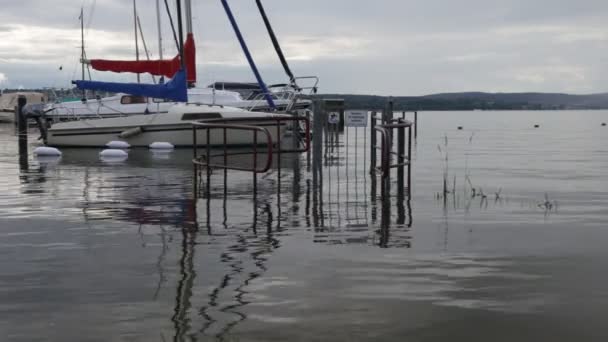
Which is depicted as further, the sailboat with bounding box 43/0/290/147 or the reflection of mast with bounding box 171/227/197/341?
the sailboat with bounding box 43/0/290/147

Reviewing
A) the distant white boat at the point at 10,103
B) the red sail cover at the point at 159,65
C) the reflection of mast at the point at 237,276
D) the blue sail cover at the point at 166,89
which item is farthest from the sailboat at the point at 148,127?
the distant white boat at the point at 10,103

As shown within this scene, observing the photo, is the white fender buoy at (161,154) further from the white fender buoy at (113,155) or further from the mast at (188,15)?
the mast at (188,15)

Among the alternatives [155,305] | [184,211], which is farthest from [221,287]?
[184,211]

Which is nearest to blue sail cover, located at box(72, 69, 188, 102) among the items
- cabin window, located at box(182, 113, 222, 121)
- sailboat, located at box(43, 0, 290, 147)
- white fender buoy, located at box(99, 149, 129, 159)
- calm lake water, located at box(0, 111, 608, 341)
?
sailboat, located at box(43, 0, 290, 147)

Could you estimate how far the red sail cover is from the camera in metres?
31.2

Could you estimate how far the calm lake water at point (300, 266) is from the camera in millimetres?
Answer: 6047

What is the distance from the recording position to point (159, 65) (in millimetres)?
32438

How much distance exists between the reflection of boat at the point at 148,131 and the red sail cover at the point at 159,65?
5.45ft

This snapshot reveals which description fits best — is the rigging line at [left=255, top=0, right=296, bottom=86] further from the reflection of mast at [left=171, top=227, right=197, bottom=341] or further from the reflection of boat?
the reflection of mast at [left=171, top=227, right=197, bottom=341]

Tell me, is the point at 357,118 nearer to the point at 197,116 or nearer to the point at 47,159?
the point at 47,159

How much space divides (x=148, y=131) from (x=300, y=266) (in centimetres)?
2451

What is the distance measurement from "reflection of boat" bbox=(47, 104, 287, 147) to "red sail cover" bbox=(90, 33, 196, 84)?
1.66 meters

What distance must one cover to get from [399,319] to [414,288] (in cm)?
107

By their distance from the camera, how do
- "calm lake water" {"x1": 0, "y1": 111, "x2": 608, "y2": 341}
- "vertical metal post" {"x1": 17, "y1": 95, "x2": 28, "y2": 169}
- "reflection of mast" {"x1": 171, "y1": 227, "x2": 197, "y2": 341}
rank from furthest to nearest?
"vertical metal post" {"x1": 17, "y1": 95, "x2": 28, "y2": 169}, "calm lake water" {"x1": 0, "y1": 111, "x2": 608, "y2": 341}, "reflection of mast" {"x1": 171, "y1": 227, "x2": 197, "y2": 341}
